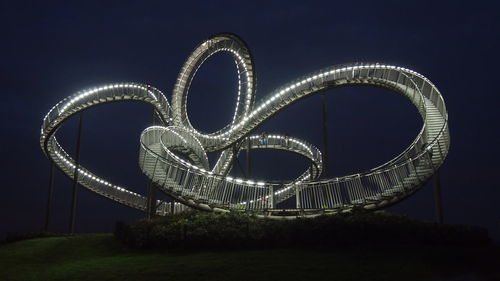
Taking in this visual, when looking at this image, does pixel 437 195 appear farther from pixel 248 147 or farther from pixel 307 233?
pixel 248 147

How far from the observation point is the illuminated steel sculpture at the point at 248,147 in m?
22.7

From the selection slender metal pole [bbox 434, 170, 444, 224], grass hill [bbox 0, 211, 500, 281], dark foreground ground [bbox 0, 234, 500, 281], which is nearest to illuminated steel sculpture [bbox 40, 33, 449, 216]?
slender metal pole [bbox 434, 170, 444, 224]

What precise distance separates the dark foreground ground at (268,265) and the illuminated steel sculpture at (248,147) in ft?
16.2

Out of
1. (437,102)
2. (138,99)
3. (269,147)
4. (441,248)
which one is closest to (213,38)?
(138,99)

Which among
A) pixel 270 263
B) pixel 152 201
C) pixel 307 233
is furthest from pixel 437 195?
pixel 152 201

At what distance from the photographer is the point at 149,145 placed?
28.5 metres

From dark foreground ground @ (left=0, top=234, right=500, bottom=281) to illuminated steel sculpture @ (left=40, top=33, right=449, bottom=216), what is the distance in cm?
493

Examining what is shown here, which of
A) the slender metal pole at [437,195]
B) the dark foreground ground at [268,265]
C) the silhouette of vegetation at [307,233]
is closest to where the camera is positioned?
the dark foreground ground at [268,265]

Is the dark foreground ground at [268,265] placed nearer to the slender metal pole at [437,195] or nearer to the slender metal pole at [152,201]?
the slender metal pole at [437,195]

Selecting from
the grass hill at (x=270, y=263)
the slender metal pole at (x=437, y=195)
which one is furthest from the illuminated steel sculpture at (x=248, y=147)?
the grass hill at (x=270, y=263)

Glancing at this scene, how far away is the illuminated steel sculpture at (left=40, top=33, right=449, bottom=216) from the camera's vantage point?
22.7 m

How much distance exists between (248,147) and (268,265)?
603 inches

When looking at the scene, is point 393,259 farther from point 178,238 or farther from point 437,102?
point 437,102

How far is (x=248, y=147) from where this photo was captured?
3098 centimetres
